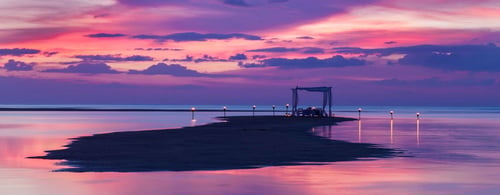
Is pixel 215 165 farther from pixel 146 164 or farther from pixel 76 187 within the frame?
pixel 76 187

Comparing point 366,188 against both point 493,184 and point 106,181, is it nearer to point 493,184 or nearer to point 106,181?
point 493,184

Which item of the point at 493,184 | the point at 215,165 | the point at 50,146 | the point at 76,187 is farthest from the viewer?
the point at 50,146

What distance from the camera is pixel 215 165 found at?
26328 millimetres

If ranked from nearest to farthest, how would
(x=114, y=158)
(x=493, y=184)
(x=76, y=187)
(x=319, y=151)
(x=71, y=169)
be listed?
1. (x=76, y=187)
2. (x=493, y=184)
3. (x=71, y=169)
4. (x=114, y=158)
5. (x=319, y=151)

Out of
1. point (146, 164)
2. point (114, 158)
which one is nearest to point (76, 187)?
point (146, 164)

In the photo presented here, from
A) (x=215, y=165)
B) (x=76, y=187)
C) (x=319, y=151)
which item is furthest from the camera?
(x=319, y=151)

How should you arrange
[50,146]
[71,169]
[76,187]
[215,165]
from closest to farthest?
[76,187] → [71,169] → [215,165] → [50,146]

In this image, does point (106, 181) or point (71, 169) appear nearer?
point (106, 181)

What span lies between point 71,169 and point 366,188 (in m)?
10.1

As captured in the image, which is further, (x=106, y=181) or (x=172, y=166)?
(x=172, y=166)

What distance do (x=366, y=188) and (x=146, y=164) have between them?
9.44 m

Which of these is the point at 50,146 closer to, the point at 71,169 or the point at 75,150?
the point at 75,150

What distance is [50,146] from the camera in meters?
38.2

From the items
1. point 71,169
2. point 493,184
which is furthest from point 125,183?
point 493,184
